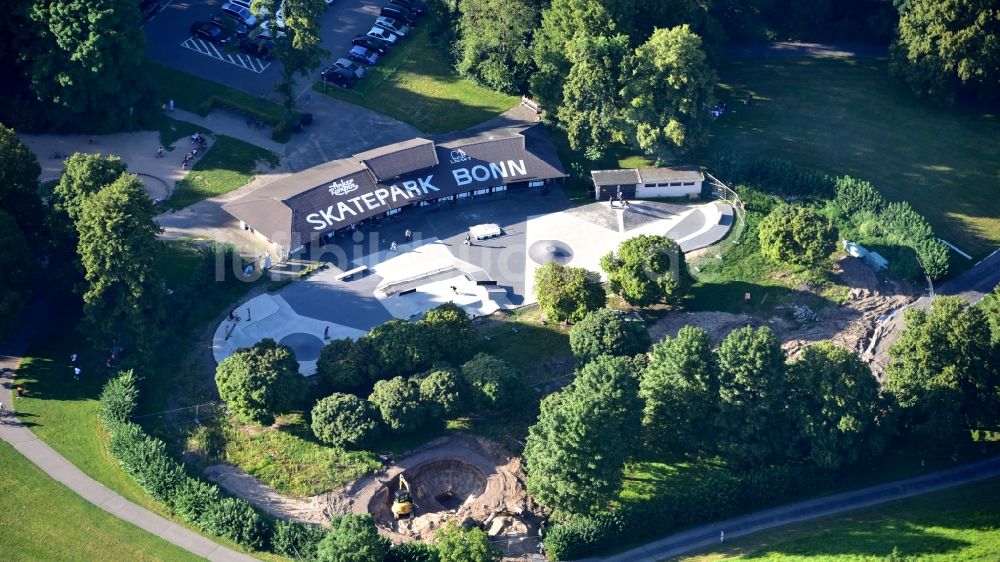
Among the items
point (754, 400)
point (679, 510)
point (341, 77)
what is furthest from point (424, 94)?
point (679, 510)

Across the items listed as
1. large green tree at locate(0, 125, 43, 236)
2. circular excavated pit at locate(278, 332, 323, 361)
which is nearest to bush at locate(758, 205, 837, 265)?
circular excavated pit at locate(278, 332, 323, 361)

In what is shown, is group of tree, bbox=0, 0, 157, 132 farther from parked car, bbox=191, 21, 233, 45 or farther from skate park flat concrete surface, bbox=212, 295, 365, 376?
skate park flat concrete surface, bbox=212, 295, 365, 376

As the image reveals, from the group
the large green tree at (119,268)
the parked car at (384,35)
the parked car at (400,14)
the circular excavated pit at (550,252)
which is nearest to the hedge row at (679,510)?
the circular excavated pit at (550,252)

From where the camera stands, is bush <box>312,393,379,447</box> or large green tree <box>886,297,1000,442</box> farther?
bush <box>312,393,379,447</box>

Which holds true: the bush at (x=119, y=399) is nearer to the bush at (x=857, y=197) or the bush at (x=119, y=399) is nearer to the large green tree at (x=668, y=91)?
the large green tree at (x=668, y=91)

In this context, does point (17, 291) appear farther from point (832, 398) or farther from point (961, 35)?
point (961, 35)

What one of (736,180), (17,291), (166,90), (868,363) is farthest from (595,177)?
(17,291)
